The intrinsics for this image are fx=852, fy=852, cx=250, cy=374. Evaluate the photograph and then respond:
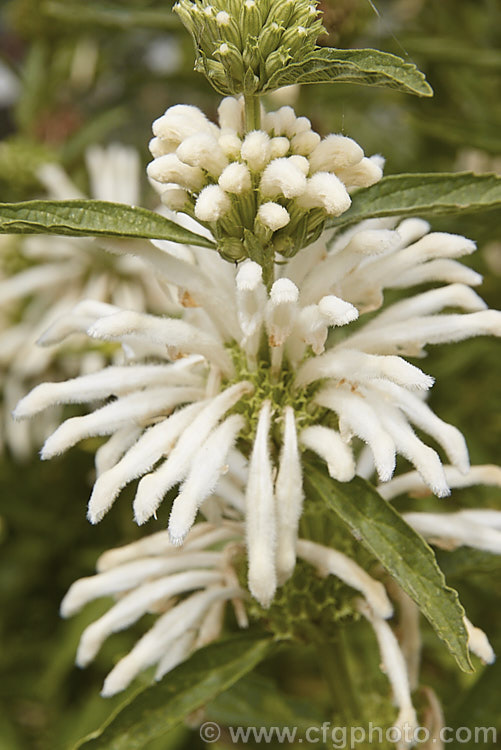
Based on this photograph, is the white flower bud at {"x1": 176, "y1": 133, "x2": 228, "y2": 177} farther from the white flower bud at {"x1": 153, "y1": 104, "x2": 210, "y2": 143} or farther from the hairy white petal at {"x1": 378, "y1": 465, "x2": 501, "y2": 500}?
the hairy white petal at {"x1": 378, "y1": 465, "x2": 501, "y2": 500}

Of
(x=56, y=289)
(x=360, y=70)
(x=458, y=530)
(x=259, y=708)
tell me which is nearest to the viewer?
(x=360, y=70)

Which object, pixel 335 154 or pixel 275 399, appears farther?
pixel 275 399

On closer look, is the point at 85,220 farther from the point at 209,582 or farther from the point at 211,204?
the point at 209,582

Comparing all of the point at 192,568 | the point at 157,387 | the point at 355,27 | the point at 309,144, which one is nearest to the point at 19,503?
the point at 192,568

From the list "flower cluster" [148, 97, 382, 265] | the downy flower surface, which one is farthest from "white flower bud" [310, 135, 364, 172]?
the downy flower surface

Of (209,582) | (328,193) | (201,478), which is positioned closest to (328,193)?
(328,193)

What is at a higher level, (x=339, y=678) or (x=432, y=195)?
(x=432, y=195)

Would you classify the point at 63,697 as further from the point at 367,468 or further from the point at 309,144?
the point at 309,144

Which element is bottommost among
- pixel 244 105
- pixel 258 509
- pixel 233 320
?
pixel 258 509
